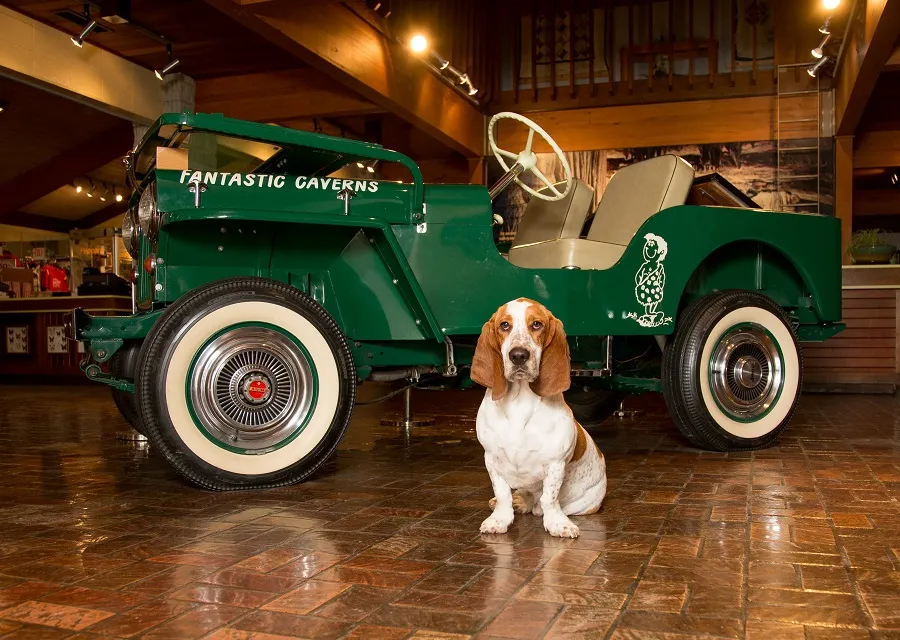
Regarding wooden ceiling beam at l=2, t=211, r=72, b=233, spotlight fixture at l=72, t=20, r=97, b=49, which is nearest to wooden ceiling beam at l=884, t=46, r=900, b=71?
spotlight fixture at l=72, t=20, r=97, b=49

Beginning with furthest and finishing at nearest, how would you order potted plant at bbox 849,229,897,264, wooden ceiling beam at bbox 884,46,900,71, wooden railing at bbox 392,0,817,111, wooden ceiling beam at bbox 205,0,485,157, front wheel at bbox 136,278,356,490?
wooden railing at bbox 392,0,817,111, potted plant at bbox 849,229,897,264, wooden ceiling beam at bbox 884,46,900,71, wooden ceiling beam at bbox 205,0,485,157, front wheel at bbox 136,278,356,490

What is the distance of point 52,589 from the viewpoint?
6.88 ft

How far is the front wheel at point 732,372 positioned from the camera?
4.32 metres

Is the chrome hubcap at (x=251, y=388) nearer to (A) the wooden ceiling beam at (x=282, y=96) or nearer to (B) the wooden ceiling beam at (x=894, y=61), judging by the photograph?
(A) the wooden ceiling beam at (x=282, y=96)

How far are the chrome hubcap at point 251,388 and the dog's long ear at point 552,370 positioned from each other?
A: 4.04 feet

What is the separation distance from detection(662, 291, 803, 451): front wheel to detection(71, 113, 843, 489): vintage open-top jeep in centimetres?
1

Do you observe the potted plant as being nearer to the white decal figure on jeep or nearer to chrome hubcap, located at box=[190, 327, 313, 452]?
the white decal figure on jeep

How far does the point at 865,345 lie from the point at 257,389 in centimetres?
711

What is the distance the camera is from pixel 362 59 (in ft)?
27.0

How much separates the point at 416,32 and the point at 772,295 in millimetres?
5107

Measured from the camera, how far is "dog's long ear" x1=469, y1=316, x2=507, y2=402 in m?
2.62

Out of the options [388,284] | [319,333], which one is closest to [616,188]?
[388,284]

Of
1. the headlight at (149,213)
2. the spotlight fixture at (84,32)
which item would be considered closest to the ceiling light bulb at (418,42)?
the spotlight fixture at (84,32)

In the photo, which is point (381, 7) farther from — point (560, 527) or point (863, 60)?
point (560, 527)
